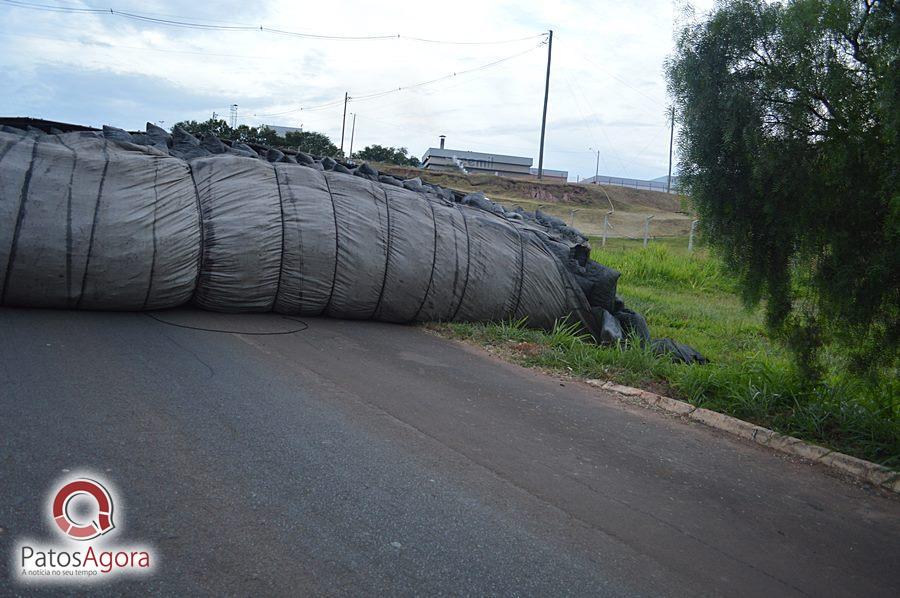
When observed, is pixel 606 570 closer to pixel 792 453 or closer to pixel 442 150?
pixel 792 453

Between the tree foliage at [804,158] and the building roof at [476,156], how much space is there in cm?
6013

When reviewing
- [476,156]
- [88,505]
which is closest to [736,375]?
[88,505]

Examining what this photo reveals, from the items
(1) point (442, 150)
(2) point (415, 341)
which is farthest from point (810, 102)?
(1) point (442, 150)

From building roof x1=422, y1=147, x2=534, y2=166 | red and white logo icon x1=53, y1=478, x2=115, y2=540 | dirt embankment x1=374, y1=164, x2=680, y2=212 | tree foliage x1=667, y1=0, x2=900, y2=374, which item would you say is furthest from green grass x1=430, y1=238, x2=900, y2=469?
building roof x1=422, y1=147, x2=534, y2=166

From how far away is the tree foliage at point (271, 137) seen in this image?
103ft

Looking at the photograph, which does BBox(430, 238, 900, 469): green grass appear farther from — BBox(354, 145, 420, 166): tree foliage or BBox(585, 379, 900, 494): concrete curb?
BBox(354, 145, 420, 166): tree foliage

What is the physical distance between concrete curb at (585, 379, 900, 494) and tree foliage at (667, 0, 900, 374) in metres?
0.66

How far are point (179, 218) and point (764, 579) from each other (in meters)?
5.95

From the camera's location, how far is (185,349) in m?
5.76

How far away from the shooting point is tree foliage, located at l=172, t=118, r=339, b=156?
1241 inches

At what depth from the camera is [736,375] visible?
19.3 ft

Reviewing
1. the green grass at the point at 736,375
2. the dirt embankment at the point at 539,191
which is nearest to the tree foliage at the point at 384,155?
the dirt embankment at the point at 539,191

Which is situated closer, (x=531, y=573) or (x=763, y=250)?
(x=531, y=573)

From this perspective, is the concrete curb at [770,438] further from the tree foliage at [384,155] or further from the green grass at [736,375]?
the tree foliage at [384,155]
